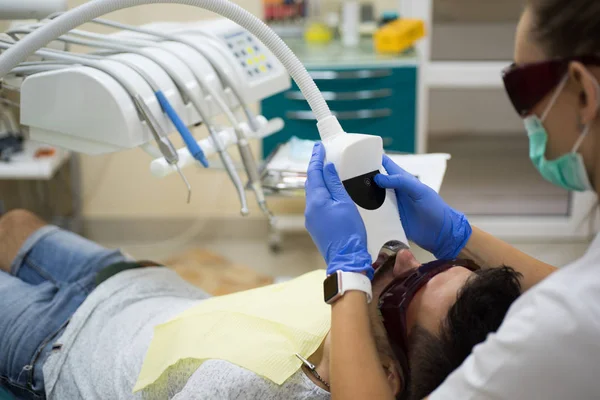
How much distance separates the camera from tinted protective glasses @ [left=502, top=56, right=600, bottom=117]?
3.20ft

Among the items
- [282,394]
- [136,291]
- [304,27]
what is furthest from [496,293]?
[304,27]

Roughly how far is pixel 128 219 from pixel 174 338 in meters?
2.13

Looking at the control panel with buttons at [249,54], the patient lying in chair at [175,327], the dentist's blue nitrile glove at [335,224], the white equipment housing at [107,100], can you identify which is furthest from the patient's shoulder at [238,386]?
the control panel with buttons at [249,54]

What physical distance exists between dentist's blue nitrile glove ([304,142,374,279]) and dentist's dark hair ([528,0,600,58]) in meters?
0.43

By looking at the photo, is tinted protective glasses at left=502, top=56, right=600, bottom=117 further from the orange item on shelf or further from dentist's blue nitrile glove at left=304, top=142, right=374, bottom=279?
the orange item on shelf

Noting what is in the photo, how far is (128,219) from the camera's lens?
3.52 meters

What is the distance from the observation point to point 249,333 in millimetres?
1453

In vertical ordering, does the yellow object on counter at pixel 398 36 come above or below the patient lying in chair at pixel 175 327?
above

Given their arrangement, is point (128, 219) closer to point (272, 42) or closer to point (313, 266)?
point (313, 266)

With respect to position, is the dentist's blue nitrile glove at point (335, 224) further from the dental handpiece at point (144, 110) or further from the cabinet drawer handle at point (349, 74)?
the cabinet drawer handle at point (349, 74)

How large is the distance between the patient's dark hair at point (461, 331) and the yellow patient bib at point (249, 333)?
0.26 m

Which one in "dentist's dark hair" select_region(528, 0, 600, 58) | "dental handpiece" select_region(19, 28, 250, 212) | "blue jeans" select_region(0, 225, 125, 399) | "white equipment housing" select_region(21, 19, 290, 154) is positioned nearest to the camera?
"dentist's dark hair" select_region(528, 0, 600, 58)

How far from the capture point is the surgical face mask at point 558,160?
3.31 ft

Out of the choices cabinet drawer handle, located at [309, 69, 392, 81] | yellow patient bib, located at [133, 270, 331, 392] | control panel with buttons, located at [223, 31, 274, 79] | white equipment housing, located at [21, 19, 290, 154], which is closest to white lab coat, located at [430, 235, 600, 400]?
yellow patient bib, located at [133, 270, 331, 392]
